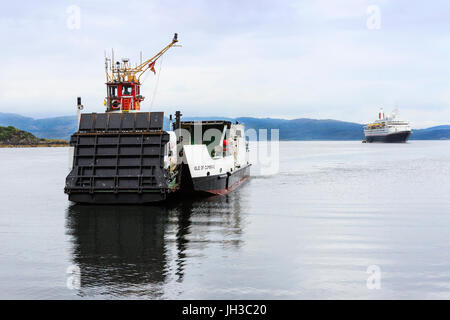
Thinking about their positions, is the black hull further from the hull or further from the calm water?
the hull

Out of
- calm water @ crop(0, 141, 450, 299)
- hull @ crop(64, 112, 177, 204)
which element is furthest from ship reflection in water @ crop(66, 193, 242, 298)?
hull @ crop(64, 112, 177, 204)

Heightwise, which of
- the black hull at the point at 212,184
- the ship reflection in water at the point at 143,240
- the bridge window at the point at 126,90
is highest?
the bridge window at the point at 126,90

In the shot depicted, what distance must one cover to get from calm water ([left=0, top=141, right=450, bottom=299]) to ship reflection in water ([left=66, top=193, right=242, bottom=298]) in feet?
0.14

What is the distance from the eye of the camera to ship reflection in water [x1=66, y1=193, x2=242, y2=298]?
38.9ft

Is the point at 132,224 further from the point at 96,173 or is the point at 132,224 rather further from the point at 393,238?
the point at 393,238

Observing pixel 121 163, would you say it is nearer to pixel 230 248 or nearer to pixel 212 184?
pixel 212 184

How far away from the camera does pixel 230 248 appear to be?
15.9 m

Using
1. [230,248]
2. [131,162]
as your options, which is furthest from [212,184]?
[230,248]

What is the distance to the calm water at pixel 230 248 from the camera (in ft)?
37.6

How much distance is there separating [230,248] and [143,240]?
3.70 m

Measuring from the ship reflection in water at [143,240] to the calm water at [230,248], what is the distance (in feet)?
0.14

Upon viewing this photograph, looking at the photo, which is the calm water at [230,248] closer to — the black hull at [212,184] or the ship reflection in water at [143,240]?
the ship reflection in water at [143,240]

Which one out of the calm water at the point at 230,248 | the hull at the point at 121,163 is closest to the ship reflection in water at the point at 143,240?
the calm water at the point at 230,248

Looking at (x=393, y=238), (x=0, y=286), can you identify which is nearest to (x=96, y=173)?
(x=0, y=286)
